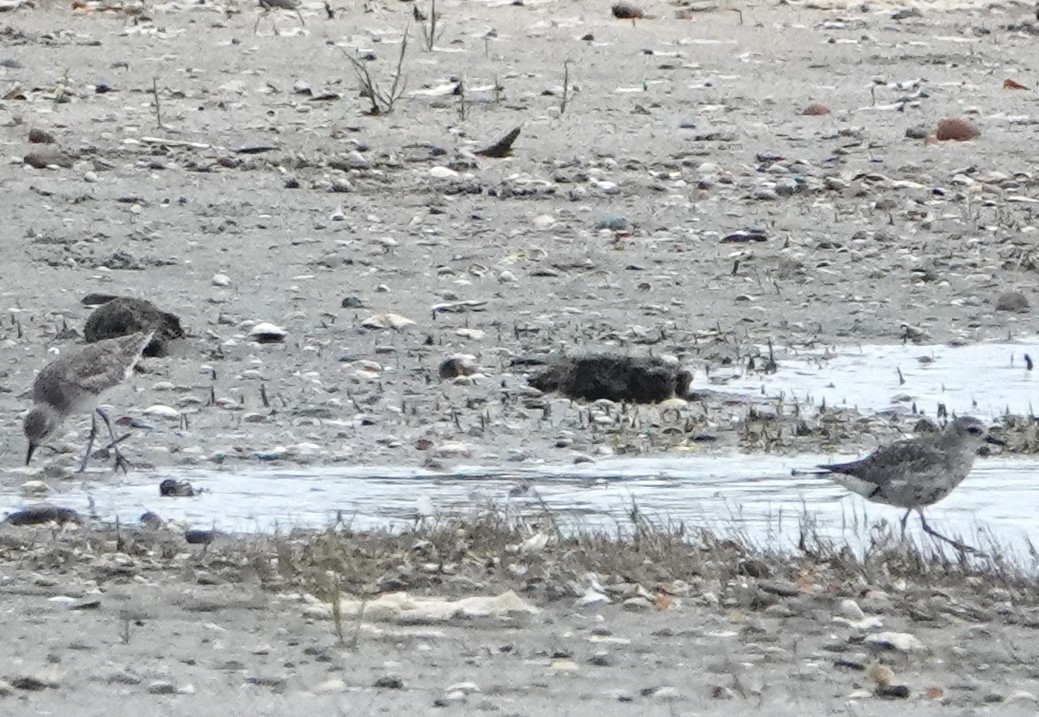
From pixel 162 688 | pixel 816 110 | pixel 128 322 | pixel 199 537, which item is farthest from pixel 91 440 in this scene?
pixel 816 110

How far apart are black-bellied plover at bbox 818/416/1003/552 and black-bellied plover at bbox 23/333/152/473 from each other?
8.54 feet

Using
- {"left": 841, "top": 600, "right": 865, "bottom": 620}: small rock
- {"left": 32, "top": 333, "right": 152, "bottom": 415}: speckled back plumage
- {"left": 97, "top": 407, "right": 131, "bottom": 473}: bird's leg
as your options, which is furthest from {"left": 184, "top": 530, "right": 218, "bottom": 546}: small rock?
{"left": 841, "top": 600, "right": 865, "bottom": 620}: small rock

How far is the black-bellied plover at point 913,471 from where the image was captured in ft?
23.1

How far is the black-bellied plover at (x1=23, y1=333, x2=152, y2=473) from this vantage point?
801cm

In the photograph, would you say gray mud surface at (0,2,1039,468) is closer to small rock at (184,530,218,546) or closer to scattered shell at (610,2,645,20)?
scattered shell at (610,2,645,20)

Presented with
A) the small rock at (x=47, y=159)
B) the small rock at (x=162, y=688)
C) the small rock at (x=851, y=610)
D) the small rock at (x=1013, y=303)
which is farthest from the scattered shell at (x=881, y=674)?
the small rock at (x=47, y=159)

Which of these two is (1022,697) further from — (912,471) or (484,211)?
(484,211)

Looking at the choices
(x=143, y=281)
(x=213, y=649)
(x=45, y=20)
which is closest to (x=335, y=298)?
(x=143, y=281)

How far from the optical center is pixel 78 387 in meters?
8.02

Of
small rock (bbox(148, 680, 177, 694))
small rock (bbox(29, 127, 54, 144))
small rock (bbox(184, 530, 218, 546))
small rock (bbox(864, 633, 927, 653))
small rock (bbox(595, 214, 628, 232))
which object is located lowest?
small rock (bbox(184, 530, 218, 546))

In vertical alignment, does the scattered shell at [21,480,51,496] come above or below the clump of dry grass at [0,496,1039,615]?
below

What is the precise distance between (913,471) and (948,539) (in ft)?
1.12

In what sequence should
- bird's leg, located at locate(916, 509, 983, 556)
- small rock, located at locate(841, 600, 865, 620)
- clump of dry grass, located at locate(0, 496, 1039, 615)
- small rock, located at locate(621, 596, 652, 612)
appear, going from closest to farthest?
small rock, located at locate(841, 600, 865, 620) < small rock, located at locate(621, 596, 652, 612) < clump of dry grass, located at locate(0, 496, 1039, 615) < bird's leg, located at locate(916, 509, 983, 556)

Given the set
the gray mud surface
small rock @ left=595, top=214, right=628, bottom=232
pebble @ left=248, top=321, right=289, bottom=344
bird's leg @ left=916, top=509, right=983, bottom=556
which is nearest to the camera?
bird's leg @ left=916, top=509, right=983, bottom=556
